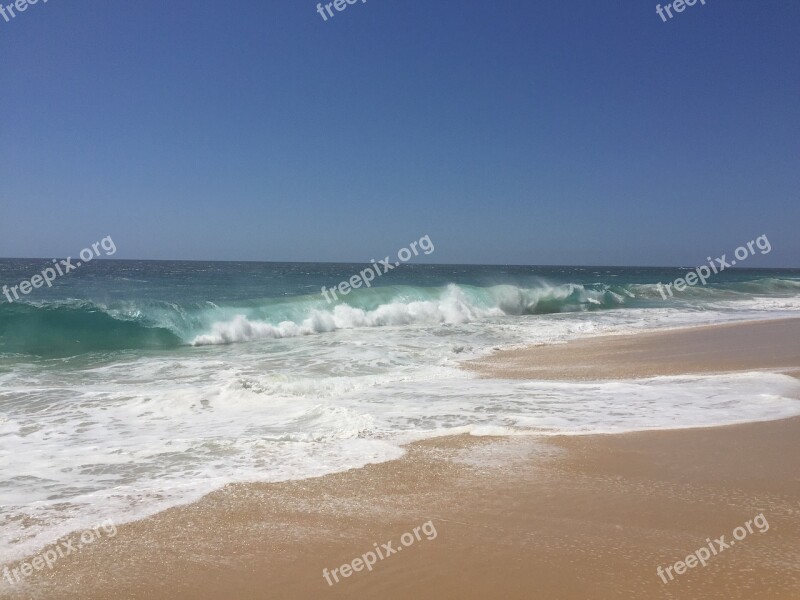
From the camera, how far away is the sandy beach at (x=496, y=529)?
11.5 ft

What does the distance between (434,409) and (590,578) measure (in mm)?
4294

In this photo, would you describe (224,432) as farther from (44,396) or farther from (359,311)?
(359,311)

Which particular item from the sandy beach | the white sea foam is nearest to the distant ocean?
the white sea foam

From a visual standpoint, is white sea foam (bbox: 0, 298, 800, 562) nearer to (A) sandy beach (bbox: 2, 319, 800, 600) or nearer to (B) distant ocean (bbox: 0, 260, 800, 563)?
(B) distant ocean (bbox: 0, 260, 800, 563)

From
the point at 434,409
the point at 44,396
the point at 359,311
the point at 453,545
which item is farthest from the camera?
the point at 359,311

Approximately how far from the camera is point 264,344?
16625 mm

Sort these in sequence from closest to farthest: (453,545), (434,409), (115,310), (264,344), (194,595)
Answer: (194,595)
(453,545)
(434,409)
(264,344)
(115,310)

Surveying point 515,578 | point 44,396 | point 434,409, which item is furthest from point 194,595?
point 44,396

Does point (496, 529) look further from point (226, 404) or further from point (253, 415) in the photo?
point (226, 404)

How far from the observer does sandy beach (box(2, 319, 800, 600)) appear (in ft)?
11.5

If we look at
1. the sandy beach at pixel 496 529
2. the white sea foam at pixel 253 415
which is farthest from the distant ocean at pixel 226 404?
the sandy beach at pixel 496 529

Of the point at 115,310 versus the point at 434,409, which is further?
the point at 115,310

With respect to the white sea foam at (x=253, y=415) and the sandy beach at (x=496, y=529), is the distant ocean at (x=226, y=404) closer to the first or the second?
the white sea foam at (x=253, y=415)

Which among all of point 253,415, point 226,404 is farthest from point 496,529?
point 226,404
